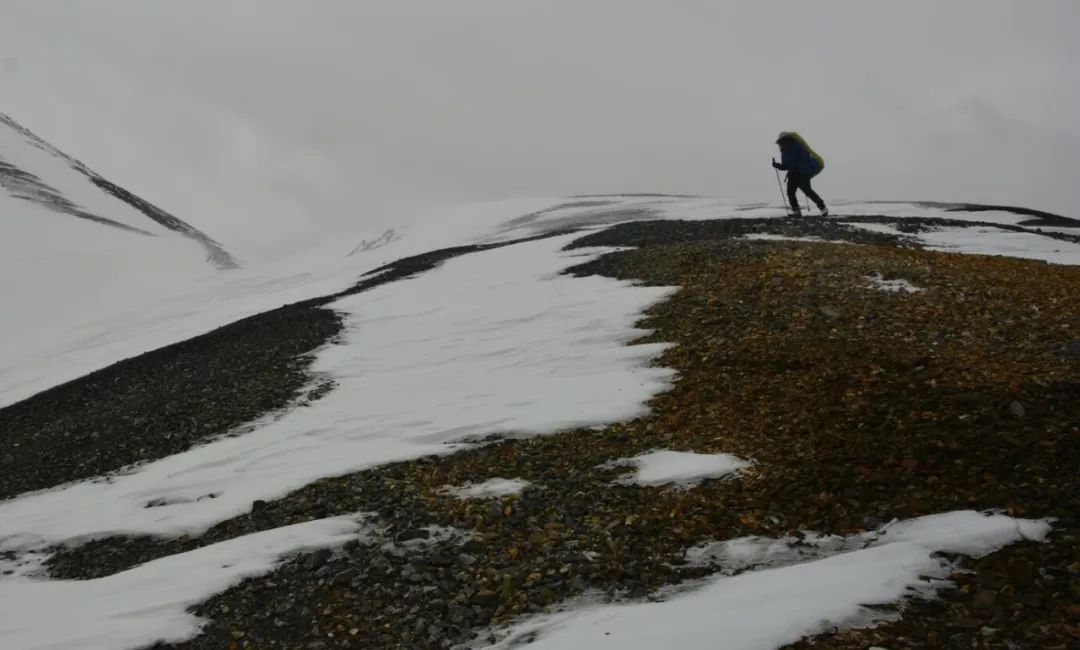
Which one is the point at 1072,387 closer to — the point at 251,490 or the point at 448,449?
the point at 448,449

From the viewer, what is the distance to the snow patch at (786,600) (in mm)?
5746

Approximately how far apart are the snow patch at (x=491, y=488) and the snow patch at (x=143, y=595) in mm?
1393

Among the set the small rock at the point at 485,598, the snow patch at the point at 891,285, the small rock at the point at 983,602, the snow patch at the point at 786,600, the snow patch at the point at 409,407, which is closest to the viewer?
the small rock at the point at 983,602

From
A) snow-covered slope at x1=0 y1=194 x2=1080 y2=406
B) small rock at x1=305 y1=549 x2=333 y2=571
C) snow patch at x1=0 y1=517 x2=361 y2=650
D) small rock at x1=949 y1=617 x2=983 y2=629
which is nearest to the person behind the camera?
small rock at x1=949 y1=617 x2=983 y2=629

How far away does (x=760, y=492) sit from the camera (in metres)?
8.09

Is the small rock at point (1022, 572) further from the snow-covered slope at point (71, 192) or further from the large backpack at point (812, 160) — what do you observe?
the snow-covered slope at point (71, 192)

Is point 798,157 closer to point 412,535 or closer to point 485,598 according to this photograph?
point 412,535

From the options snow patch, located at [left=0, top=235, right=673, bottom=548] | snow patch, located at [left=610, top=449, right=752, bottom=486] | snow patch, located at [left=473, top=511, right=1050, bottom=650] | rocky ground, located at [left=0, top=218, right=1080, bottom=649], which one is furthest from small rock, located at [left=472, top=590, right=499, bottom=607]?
snow patch, located at [left=0, top=235, right=673, bottom=548]

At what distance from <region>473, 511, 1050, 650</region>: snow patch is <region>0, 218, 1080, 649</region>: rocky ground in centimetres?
20

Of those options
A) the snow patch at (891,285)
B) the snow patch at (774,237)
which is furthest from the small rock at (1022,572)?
the snow patch at (774,237)

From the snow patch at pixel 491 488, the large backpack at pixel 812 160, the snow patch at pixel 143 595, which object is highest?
the large backpack at pixel 812 160

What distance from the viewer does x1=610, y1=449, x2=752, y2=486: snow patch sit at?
344 inches

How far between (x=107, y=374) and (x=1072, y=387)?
76.6 feet

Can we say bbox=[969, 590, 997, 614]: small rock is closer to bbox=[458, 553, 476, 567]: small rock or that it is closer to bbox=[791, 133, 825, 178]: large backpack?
bbox=[458, 553, 476, 567]: small rock
